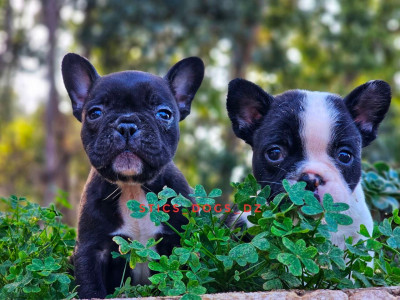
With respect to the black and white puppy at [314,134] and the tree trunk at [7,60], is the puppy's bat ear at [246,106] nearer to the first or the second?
the black and white puppy at [314,134]

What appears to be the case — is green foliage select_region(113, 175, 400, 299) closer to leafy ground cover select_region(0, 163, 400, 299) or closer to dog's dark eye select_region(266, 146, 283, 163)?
leafy ground cover select_region(0, 163, 400, 299)

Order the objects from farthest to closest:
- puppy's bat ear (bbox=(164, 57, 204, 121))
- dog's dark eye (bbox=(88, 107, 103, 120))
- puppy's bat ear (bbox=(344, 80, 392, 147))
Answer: puppy's bat ear (bbox=(164, 57, 204, 121)) < puppy's bat ear (bbox=(344, 80, 392, 147)) < dog's dark eye (bbox=(88, 107, 103, 120))

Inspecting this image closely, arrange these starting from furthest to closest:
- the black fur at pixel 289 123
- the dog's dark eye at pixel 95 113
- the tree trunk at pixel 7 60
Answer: the tree trunk at pixel 7 60 → the dog's dark eye at pixel 95 113 → the black fur at pixel 289 123

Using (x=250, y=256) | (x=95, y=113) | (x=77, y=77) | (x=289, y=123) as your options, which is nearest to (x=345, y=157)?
(x=289, y=123)

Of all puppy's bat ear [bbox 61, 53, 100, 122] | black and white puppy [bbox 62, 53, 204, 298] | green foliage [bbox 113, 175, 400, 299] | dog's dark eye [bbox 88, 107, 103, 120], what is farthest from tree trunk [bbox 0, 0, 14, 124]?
green foliage [bbox 113, 175, 400, 299]

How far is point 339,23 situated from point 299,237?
1499 centimetres

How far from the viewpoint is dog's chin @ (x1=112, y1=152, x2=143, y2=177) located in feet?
10.8

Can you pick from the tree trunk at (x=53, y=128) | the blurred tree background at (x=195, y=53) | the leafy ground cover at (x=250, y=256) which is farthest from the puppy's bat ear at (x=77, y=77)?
the tree trunk at (x=53, y=128)

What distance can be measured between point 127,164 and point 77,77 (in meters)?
0.85

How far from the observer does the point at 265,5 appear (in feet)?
55.1

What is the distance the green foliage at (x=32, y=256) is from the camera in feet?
8.91

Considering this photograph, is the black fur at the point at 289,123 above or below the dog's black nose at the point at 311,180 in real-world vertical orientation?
above

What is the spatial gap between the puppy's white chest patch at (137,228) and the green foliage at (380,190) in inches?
67.1

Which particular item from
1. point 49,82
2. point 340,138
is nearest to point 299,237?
point 340,138
